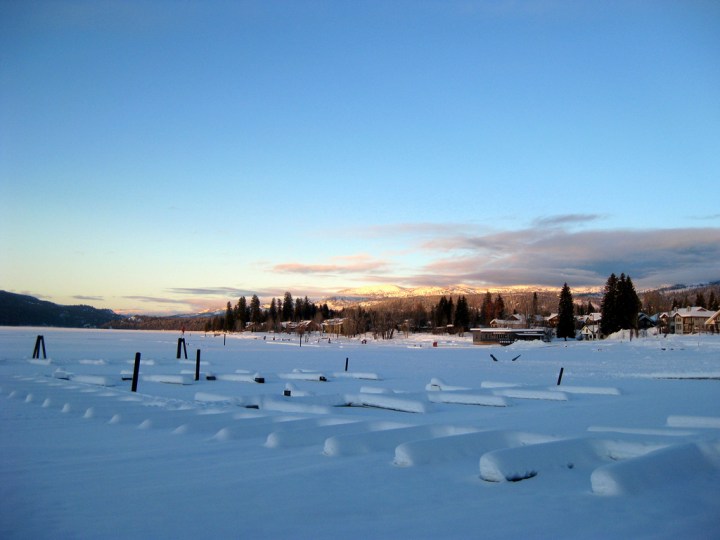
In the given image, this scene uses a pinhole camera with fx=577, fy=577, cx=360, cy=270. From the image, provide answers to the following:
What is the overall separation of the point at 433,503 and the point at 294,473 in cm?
198

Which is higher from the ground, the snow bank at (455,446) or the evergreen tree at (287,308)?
the evergreen tree at (287,308)

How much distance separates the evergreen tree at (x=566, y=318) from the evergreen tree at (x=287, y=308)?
94.4m

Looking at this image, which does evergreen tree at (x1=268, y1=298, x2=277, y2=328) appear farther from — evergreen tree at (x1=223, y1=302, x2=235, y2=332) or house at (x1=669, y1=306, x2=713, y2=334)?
house at (x1=669, y1=306, x2=713, y2=334)

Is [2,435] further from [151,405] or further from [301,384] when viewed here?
[301,384]

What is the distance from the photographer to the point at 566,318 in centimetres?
8300

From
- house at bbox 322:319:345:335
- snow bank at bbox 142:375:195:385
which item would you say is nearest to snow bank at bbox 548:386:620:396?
snow bank at bbox 142:375:195:385

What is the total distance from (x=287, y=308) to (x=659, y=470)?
6381 inches

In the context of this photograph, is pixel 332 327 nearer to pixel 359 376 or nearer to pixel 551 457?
pixel 359 376

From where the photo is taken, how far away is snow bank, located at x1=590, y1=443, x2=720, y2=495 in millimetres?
5258

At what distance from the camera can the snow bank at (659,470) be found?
5258 millimetres

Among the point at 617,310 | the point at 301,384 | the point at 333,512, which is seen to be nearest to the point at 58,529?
the point at 333,512

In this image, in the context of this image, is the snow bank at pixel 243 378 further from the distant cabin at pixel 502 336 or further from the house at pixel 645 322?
the house at pixel 645 322

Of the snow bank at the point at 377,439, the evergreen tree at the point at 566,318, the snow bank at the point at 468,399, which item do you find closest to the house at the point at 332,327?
the evergreen tree at the point at 566,318

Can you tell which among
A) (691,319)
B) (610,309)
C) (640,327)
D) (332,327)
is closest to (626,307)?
(610,309)
